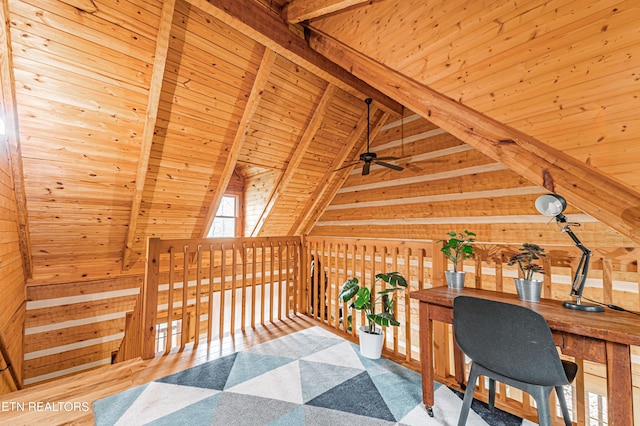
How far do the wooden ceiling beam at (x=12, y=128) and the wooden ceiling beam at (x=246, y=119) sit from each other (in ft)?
6.51

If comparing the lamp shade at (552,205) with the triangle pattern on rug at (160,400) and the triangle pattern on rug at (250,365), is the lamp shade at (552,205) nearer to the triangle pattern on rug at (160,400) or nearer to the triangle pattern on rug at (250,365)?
the triangle pattern on rug at (250,365)

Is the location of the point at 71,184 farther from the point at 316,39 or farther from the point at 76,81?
the point at 316,39

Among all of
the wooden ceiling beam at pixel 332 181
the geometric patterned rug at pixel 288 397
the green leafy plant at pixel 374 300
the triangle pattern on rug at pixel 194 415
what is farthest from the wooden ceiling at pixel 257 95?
the triangle pattern on rug at pixel 194 415

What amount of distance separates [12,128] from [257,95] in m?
2.30

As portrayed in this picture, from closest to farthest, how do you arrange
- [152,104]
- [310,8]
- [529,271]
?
[529,271]
[310,8]
[152,104]

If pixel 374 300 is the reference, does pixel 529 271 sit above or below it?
above

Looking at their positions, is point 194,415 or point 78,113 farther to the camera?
point 78,113

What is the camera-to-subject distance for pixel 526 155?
230 cm

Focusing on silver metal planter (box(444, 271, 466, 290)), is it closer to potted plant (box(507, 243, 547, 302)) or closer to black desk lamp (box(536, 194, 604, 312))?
potted plant (box(507, 243, 547, 302))

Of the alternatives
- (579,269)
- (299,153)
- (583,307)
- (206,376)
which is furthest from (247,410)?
(299,153)

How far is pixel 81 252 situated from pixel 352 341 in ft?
12.9

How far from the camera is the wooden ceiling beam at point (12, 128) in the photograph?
2.12 m

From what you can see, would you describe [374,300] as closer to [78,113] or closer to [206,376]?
[206,376]

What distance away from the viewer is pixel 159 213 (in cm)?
407
